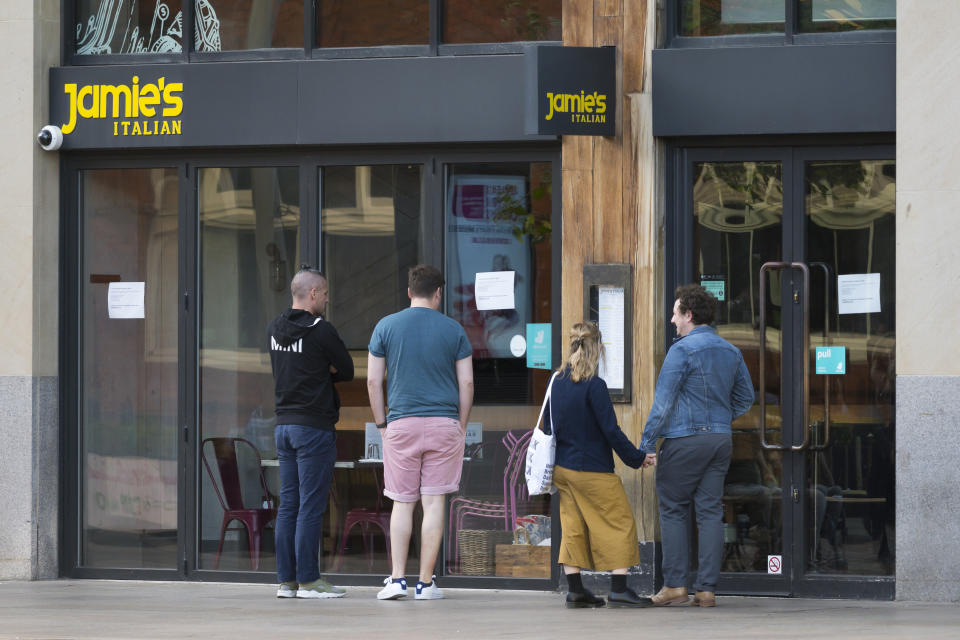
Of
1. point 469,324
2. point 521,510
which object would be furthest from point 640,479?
point 469,324

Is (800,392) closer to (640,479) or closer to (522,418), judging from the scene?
(640,479)

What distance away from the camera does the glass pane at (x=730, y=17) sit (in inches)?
374

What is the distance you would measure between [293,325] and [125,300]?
6.23 ft

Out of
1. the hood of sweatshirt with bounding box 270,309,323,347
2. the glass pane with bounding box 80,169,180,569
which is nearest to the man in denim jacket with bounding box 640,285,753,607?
the hood of sweatshirt with bounding box 270,309,323,347

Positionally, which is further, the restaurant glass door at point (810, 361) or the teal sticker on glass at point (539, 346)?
the teal sticker on glass at point (539, 346)

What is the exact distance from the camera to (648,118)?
30.9ft

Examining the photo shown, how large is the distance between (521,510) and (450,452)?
1.10 m

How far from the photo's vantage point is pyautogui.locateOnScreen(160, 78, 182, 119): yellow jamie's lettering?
33.2 ft

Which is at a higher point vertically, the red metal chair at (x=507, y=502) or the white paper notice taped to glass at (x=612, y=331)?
the white paper notice taped to glass at (x=612, y=331)

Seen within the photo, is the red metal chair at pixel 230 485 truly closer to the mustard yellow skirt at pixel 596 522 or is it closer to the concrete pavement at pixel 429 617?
the concrete pavement at pixel 429 617

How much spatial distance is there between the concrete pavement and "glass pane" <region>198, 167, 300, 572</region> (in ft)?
2.45

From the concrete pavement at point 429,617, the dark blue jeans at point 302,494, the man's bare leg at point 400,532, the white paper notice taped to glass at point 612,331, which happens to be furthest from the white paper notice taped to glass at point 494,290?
the concrete pavement at point 429,617

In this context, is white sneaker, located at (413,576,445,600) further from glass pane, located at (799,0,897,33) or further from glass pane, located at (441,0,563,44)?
glass pane, located at (799,0,897,33)

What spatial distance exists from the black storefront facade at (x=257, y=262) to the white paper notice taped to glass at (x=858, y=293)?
5.66ft
